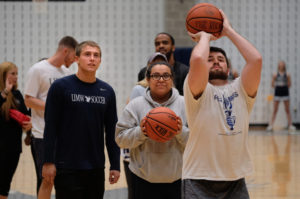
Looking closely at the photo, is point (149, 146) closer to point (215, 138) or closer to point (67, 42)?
point (215, 138)

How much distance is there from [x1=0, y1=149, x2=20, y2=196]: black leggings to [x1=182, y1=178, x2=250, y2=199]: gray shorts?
2869mm

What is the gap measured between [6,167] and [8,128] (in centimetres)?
46

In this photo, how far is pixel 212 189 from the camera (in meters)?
2.62

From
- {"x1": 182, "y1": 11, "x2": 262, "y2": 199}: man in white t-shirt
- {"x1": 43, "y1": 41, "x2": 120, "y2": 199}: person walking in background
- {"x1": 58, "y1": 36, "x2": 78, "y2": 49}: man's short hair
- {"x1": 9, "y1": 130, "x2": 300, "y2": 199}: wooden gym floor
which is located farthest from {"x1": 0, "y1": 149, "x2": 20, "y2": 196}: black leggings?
{"x1": 182, "y1": 11, "x2": 262, "y2": 199}: man in white t-shirt

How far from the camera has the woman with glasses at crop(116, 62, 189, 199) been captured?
3.36m

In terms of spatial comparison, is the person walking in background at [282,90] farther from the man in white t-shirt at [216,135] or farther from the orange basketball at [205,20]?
the man in white t-shirt at [216,135]

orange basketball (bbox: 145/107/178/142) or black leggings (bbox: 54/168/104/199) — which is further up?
orange basketball (bbox: 145/107/178/142)

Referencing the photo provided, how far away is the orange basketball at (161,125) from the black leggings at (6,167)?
235cm

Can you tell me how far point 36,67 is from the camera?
4695 millimetres

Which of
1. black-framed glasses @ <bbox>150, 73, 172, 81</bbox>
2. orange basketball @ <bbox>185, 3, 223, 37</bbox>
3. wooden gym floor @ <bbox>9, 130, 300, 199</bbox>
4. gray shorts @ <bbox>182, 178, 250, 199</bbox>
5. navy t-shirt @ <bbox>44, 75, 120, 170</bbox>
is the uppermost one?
orange basketball @ <bbox>185, 3, 223, 37</bbox>

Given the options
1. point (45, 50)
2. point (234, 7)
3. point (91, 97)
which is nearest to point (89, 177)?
point (91, 97)

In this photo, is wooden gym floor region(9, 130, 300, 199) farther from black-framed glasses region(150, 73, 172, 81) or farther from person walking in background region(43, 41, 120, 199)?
black-framed glasses region(150, 73, 172, 81)

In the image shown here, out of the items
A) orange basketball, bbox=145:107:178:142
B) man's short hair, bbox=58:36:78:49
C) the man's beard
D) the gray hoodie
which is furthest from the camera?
man's short hair, bbox=58:36:78:49

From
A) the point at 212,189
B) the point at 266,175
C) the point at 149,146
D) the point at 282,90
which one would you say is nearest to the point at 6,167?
the point at 149,146
